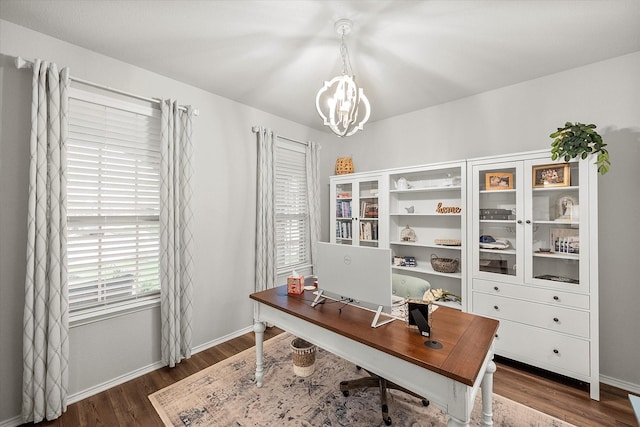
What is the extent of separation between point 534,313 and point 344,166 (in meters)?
2.51

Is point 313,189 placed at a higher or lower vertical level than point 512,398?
higher

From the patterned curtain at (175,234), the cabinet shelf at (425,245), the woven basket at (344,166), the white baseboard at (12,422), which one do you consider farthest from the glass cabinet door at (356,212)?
the white baseboard at (12,422)

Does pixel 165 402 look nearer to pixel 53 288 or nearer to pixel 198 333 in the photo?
pixel 198 333

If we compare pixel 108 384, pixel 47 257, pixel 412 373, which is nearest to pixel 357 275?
pixel 412 373

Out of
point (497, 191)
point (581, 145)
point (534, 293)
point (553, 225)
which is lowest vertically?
point (534, 293)

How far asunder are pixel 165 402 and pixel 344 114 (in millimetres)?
2383

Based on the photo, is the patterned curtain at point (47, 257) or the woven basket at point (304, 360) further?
the woven basket at point (304, 360)

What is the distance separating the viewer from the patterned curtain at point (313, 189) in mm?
3686

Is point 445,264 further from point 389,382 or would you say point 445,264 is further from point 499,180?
point 389,382

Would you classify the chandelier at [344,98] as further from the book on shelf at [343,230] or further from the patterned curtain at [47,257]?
the book on shelf at [343,230]

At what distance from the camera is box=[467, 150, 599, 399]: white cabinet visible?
6.68 feet

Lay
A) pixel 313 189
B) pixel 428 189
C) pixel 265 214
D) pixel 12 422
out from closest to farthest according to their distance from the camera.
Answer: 1. pixel 12 422
2. pixel 428 189
3. pixel 265 214
4. pixel 313 189

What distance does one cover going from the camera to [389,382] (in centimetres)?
191

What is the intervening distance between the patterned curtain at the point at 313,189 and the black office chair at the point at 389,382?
5.36 feet
